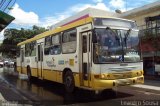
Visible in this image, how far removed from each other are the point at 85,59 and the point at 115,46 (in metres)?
1.43

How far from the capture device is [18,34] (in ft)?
240

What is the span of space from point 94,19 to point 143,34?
1618 centimetres

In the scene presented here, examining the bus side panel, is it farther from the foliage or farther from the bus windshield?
the foliage

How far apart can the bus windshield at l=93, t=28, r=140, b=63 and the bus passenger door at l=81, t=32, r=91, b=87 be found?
66cm

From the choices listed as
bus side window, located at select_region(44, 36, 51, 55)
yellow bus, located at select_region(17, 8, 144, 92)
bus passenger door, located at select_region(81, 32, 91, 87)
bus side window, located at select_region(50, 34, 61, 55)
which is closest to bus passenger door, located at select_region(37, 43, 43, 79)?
bus side window, located at select_region(44, 36, 51, 55)

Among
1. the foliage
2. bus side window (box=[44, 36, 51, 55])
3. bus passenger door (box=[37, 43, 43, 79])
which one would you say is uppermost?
the foliage

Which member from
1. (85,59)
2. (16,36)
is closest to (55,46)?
(85,59)

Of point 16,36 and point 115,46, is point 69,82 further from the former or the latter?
point 16,36

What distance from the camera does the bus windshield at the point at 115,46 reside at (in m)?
12.4

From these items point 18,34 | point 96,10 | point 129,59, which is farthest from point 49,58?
point 18,34

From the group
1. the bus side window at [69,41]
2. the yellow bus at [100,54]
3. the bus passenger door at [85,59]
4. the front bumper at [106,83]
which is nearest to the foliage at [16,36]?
the bus side window at [69,41]

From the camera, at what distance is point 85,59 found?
13.2 metres

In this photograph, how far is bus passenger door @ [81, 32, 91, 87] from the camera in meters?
12.9

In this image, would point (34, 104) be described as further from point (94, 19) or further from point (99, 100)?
Result: point (94, 19)
